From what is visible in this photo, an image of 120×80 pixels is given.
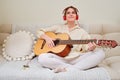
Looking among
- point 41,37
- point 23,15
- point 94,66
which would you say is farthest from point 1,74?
point 23,15

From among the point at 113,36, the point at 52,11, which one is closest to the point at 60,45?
the point at 113,36

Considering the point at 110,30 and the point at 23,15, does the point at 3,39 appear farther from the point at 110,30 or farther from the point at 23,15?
the point at 110,30

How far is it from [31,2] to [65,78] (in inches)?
55.1

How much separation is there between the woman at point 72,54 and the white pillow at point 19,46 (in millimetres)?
167

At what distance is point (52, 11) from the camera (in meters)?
2.91

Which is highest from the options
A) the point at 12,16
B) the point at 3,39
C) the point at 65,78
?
the point at 12,16

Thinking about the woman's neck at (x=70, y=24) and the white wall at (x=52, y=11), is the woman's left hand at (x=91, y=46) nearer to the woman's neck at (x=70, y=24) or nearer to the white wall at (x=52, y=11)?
the woman's neck at (x=70, y=24)

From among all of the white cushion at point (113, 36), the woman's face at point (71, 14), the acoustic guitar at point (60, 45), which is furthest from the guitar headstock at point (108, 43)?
the white cushion at point (113, 36)

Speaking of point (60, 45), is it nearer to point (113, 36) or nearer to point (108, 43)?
point (108, 43)

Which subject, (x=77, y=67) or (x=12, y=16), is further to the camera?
(x=12, y=16)

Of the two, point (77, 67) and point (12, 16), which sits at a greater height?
point (12, 16)

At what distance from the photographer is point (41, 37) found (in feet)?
7.72

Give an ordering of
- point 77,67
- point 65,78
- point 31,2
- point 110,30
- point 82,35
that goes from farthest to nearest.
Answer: point 31,2, point 110,30, point 82,35, point 77,67, point 65,78

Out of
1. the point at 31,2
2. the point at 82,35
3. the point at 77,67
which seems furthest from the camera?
the point at 31,2
